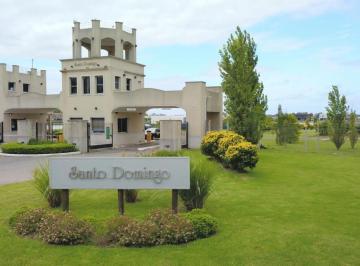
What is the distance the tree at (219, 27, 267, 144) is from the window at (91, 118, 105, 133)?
40.7 feet

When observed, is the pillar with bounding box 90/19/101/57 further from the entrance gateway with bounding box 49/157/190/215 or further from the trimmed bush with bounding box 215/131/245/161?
the entrance gateway with bounding box 49/157/190/215

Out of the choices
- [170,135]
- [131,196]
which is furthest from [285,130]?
[131,196]

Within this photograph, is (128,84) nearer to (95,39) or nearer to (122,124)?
(122,124)

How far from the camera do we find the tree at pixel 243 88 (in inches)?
1062

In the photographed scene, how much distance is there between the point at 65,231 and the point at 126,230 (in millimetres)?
1136

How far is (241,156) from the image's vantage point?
17484mm

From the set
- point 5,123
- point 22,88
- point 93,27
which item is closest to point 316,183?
point 93,27

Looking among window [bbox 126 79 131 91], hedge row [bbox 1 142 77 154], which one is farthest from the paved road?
window [bbox 126 79 131 91]

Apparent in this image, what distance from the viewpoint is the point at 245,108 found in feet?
88.6

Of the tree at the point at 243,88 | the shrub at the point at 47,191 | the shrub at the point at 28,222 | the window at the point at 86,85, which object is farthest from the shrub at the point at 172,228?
the window at the point at 86,85

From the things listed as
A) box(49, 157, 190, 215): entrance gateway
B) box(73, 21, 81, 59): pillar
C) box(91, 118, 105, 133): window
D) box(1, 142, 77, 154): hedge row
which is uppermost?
box(73, 21, 81, 59): pillar

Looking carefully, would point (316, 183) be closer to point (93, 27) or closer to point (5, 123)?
point (93, 27)

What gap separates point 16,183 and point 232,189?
8.09 m

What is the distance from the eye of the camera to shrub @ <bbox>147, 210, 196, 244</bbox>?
8117mm
